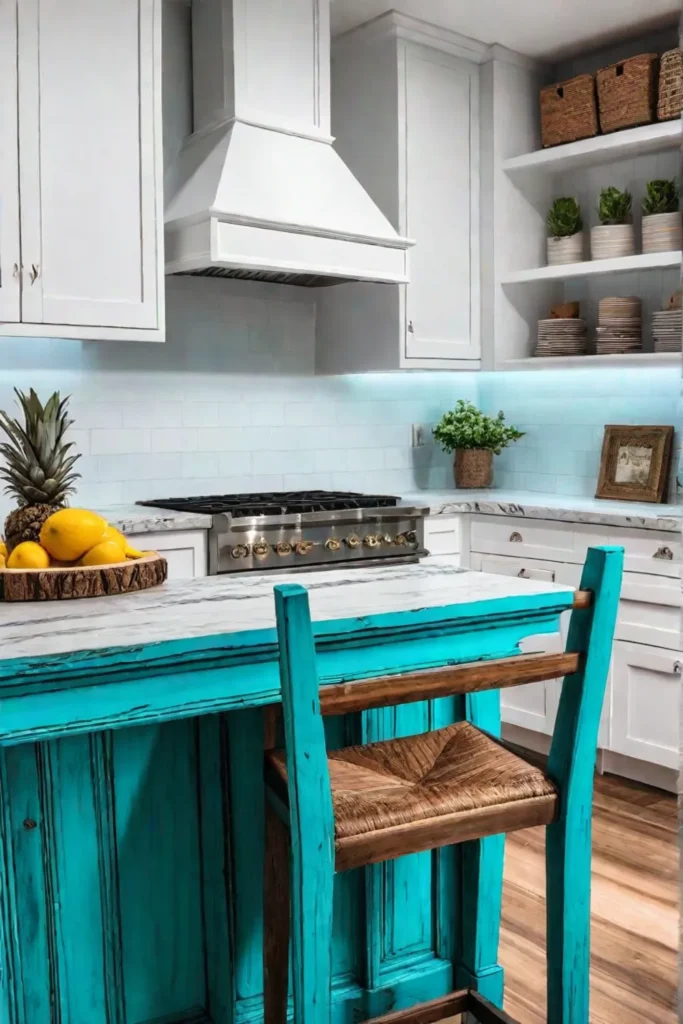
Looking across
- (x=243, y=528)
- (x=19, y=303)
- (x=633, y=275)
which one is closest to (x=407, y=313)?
(x=633, y=275)

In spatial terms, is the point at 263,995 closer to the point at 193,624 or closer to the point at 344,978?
the point at 344,978

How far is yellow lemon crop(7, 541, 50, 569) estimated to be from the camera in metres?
1.83

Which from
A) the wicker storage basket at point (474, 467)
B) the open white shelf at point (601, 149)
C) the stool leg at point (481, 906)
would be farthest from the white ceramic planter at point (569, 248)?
the stool leg at point (481, 906)

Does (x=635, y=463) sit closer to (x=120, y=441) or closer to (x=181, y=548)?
(x=181, y=548)

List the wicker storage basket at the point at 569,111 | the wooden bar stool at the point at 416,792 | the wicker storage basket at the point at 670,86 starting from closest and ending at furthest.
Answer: the wooden bar stool at the point at 416,792 < the wicker storage basket at the point at 670,86 < the wicker storage basket at the point at 569,111

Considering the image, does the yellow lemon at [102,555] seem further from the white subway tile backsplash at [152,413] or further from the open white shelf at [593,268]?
the open white shelf at [593,268]

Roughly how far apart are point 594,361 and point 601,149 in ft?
2.78

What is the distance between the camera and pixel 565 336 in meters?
4.32

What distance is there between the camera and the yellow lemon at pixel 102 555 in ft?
6.12

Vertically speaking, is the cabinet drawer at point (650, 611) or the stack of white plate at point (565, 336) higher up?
the stack of white plate at point (565, 336)

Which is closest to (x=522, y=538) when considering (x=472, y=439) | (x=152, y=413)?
(x=472, y=439)

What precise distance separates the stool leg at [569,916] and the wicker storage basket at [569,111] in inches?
132

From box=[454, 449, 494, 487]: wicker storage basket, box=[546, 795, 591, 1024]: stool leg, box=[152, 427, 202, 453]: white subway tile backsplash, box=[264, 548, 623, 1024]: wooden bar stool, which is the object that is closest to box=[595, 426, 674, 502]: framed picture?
box=[454, 449, 494, 487]: wicker storage basket

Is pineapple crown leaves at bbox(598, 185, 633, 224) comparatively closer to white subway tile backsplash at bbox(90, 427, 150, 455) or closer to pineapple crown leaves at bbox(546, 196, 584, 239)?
pineapple crown leaves at bbox(546, 196, 584, 239)
